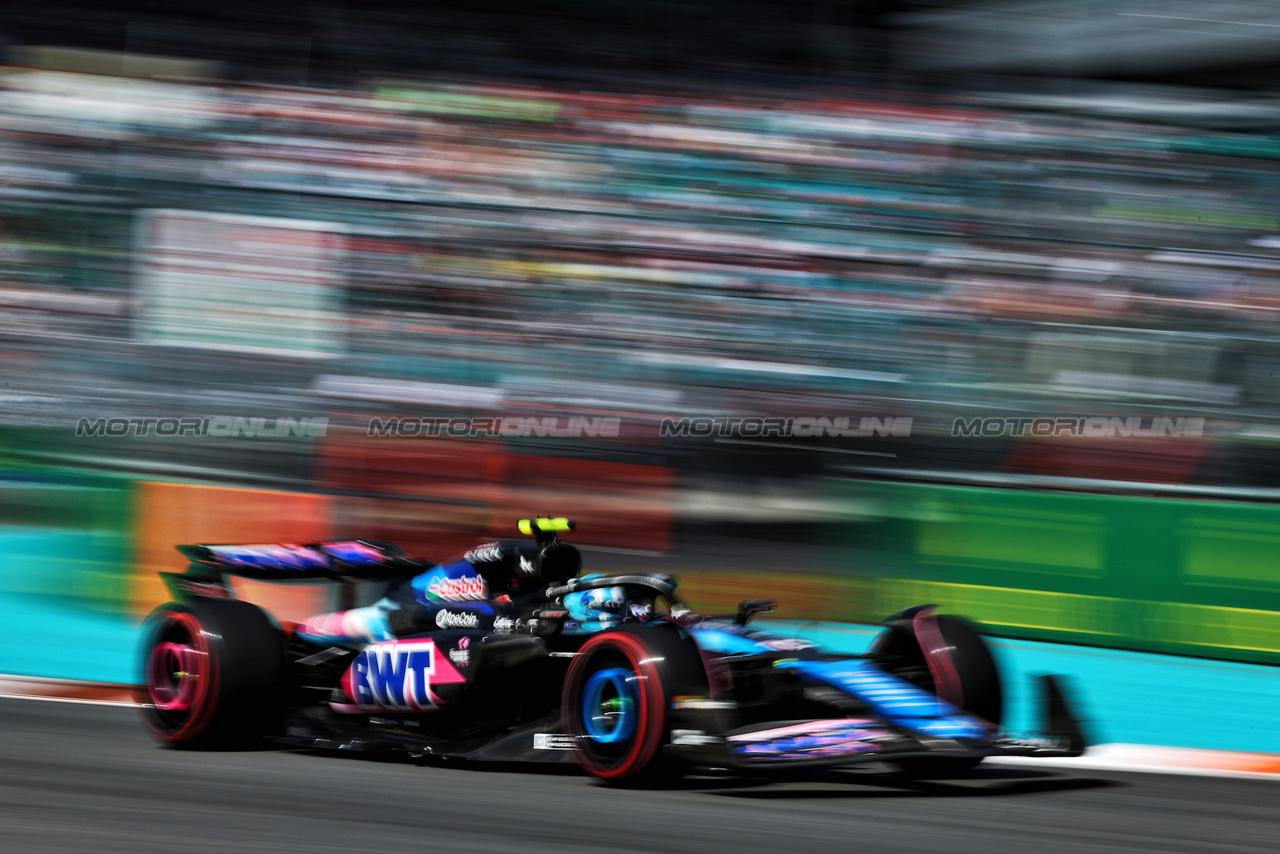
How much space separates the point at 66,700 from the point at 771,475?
302cm

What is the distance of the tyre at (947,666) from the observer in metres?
4.36

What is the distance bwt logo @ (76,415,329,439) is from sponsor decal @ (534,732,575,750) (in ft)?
11.0

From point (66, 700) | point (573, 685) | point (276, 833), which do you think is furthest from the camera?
point (66, 700)

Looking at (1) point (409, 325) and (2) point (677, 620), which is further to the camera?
(1) point (409, 325)

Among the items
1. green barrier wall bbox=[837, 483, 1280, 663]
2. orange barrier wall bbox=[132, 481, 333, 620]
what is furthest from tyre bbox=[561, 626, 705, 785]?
orange barrier wall bbox=[132, 481, 333, 620]

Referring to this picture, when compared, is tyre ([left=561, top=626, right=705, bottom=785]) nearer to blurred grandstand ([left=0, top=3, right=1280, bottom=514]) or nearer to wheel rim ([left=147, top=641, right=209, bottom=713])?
wheel rim ([left=147, top=641, right=209, bottom=713])

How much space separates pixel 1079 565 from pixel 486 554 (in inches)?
92.8

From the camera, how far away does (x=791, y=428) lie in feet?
23.1

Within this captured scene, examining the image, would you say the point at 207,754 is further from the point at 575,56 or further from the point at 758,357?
the point at 575,56

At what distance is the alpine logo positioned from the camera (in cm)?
480

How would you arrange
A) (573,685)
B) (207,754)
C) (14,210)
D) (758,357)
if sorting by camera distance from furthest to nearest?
(14,210) < (758,357) < (207,754) < (573,685)

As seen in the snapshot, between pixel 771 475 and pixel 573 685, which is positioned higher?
pixel 771 475

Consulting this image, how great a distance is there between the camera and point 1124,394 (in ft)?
23.2

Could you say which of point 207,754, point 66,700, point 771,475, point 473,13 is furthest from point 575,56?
point 207,754
